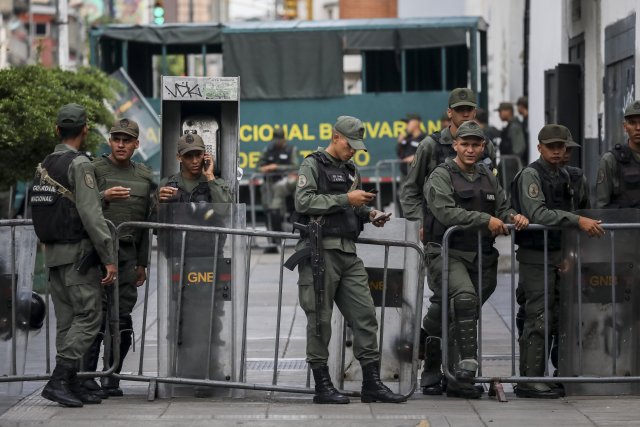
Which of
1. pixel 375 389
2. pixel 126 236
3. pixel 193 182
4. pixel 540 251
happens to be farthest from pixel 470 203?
pixel 126 236

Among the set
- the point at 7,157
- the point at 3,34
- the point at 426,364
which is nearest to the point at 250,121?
the point at 7,157

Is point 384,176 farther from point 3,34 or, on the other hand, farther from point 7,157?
point 3,34

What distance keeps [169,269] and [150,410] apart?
1.00 meters

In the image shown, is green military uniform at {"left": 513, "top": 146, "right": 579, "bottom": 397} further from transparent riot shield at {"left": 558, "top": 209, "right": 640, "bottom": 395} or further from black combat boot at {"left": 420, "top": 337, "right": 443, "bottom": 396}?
black combat boot at {"left": 420, "top": 337, "right": 443, "bottom": 396}

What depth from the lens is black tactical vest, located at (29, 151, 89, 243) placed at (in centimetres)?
909

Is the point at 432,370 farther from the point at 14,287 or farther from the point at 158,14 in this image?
the point at 158,14

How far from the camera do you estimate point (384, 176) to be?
2262cm

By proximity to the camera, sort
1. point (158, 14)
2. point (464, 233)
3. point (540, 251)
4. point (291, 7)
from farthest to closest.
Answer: point (291, 7) < point (158, 14) < point (540, 251) < point (464, 233)

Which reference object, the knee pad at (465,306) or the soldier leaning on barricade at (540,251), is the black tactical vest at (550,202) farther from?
the knee pad at (465,306)

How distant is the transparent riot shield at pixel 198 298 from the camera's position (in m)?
9.54

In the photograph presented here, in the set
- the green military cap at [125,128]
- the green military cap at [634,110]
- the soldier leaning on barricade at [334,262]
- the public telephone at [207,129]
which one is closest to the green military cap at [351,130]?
the soldier leaning on barricade at [334,262]

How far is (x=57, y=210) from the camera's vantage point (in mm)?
9109

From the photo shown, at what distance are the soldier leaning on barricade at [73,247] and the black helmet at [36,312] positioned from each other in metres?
0.56

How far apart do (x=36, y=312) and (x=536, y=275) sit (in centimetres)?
336
